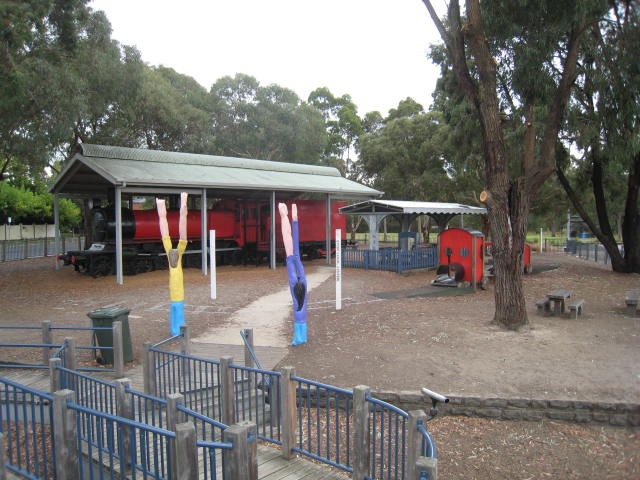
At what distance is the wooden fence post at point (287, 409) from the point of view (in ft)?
15.7

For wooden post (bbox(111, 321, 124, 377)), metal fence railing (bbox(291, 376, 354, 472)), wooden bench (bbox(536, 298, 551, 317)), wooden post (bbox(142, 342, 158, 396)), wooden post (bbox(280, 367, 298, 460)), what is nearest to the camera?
wooden post (bbox(280, 367, 298, 460))

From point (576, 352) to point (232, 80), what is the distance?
3971cm

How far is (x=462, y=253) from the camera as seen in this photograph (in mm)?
16266

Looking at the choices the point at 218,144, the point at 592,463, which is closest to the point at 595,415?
the point at 592,463

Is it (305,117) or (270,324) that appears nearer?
(270,324)

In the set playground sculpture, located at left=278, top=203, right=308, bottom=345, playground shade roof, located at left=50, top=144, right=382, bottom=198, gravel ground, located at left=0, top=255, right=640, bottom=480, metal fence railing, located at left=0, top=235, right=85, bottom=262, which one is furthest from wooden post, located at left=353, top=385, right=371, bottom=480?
metal fence railing, located at left=0, top=235, right=85, bottom=262

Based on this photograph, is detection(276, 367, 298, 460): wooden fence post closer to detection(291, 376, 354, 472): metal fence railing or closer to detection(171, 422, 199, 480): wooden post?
detection(291, 376, 354, 472): metal fence railing

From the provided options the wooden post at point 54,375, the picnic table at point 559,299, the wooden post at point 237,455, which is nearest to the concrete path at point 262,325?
the wooden post at point 54,375

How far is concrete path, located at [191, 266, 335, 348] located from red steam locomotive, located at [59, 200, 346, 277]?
22.6ft

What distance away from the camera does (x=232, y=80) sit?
42.2 m

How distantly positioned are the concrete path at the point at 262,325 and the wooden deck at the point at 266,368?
19.4 inches

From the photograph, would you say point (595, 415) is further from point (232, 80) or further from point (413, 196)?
point (232, 80)

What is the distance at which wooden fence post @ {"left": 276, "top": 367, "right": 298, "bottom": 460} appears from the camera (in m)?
4.79

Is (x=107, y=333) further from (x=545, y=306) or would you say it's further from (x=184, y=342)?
(x=545, y=306)
